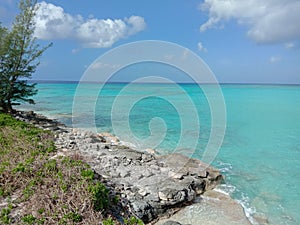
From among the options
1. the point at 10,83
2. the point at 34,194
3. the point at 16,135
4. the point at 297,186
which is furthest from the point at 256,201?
the point at 10,83

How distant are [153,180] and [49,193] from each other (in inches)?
156

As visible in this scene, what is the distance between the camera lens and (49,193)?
5141mm

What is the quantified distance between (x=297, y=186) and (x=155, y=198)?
21.9 feet

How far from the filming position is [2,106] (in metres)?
16.8

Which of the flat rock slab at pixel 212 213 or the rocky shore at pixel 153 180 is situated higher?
the rocky shore at pixel 153 180

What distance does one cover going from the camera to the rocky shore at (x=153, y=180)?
6.71m

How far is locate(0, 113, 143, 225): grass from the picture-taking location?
15.2 feet

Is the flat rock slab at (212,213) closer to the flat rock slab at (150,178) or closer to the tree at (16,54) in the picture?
the flat rock slab at (150,178)

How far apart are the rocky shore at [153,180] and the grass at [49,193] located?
108 centimetres

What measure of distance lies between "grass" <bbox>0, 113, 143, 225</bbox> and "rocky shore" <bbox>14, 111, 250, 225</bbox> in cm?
108

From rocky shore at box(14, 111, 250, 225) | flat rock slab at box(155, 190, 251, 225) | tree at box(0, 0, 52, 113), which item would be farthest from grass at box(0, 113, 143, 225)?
tree at box(0, 0, 52, 113)

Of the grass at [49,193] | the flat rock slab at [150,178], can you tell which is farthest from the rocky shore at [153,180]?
the grass at [49,193]

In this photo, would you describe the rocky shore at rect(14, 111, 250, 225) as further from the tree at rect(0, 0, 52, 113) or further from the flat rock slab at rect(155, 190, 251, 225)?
the tree at rect(0, 0, 52, 113)

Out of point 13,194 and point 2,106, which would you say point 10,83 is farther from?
point 13,194
